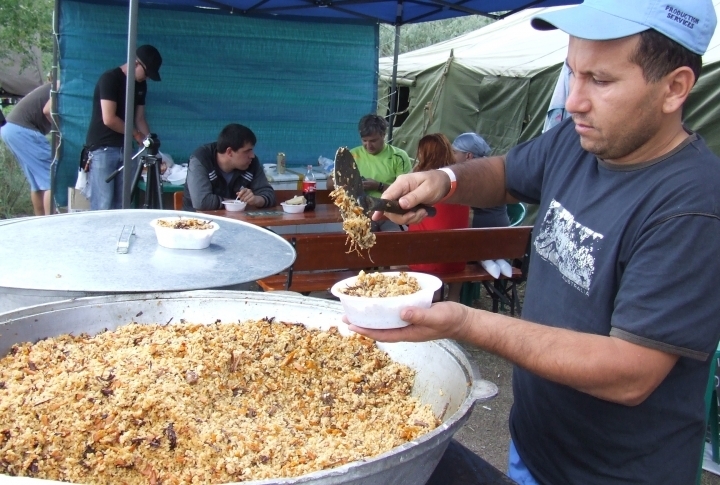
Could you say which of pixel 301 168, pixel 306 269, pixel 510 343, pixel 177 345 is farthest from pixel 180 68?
pixel 510 343

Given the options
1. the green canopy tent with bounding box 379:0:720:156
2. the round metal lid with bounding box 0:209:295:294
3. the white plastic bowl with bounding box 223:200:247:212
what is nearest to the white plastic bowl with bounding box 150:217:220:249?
the round metal lid with bounding box 0:209:295:294

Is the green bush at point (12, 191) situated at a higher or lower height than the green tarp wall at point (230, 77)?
lower

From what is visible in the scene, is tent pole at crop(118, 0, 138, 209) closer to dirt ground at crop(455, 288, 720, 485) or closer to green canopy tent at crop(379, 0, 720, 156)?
dirt ground at crop(455, 288, 720, 485)

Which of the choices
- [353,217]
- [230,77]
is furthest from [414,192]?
[230,77]

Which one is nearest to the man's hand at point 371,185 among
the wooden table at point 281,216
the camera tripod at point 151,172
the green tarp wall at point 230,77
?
the wooden table at point 281,216

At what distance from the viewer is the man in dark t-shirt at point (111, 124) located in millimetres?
5668

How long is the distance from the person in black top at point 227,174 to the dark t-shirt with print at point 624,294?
374cm

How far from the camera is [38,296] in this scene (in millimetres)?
1691

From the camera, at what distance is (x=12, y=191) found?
938cm

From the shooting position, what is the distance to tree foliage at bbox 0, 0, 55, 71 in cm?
1174

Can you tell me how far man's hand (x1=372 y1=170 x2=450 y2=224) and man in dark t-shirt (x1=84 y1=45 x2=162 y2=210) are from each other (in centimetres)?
→ 469

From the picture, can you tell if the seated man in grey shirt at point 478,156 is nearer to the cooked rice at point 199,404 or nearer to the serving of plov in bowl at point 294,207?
the serving of plov in bowl at point 294,207

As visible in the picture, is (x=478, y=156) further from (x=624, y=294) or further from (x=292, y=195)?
(x=624, y=294)

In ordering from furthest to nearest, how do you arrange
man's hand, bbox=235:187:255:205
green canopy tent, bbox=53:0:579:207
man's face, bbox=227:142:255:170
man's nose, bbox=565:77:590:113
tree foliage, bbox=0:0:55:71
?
1. tree foliage, bbox=0:0:55:71
2. green canopy tent, bbox=53:0:579:207
3. man's hand, bbox=235:187:255:205
4. man's face, bbox=227:142:255:170
5. man's nose, bbox=565:77:590:113
